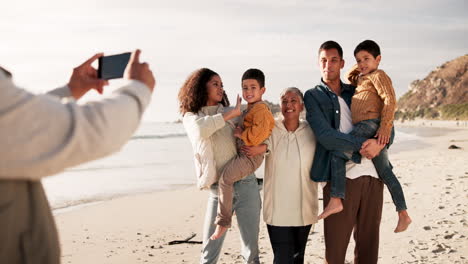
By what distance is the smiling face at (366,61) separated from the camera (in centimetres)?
344

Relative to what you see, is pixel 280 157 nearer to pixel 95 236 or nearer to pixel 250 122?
pixel 250 122

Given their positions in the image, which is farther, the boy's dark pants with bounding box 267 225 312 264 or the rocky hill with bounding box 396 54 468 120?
the rocky hill with bounding box 396 54 468 120

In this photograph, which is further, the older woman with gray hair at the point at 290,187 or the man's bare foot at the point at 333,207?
the older woman with gray hair at the point at 290,187

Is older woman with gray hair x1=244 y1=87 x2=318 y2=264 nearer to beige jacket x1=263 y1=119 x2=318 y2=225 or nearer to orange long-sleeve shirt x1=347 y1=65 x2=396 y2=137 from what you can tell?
beige jacket x1=263 y1=119 x2=318 y2=225

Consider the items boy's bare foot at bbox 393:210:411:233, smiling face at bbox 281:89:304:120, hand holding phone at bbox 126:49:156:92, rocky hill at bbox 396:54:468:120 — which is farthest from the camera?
rocky hill at bbox 396:54:468:120

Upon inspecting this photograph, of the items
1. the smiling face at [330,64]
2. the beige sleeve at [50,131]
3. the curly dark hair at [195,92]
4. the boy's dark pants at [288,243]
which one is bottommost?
the boy's dark pants at [288,243]

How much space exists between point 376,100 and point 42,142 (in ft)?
8.94

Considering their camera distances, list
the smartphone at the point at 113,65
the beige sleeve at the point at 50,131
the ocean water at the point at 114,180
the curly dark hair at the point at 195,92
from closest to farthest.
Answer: the beige sleeve at the point at 50,131
the smartphone at the point at 113,65
the curly dark hair at the point at 195,92
the ocean water at the point at 114,180

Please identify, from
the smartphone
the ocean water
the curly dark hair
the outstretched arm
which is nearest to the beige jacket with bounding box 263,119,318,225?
the curly dark hair

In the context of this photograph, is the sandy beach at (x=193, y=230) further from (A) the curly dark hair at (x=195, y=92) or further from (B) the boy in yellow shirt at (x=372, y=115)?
(A) the curly dark hair at (x=195, y=92)

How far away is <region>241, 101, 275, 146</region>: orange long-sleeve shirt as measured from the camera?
3.41 m

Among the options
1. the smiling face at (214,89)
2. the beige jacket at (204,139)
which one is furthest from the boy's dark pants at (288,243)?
the smiling face at (214,89)

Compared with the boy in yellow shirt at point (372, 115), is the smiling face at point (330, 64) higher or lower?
higher

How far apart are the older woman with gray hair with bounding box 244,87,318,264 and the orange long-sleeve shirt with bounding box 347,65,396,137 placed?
457 mm
